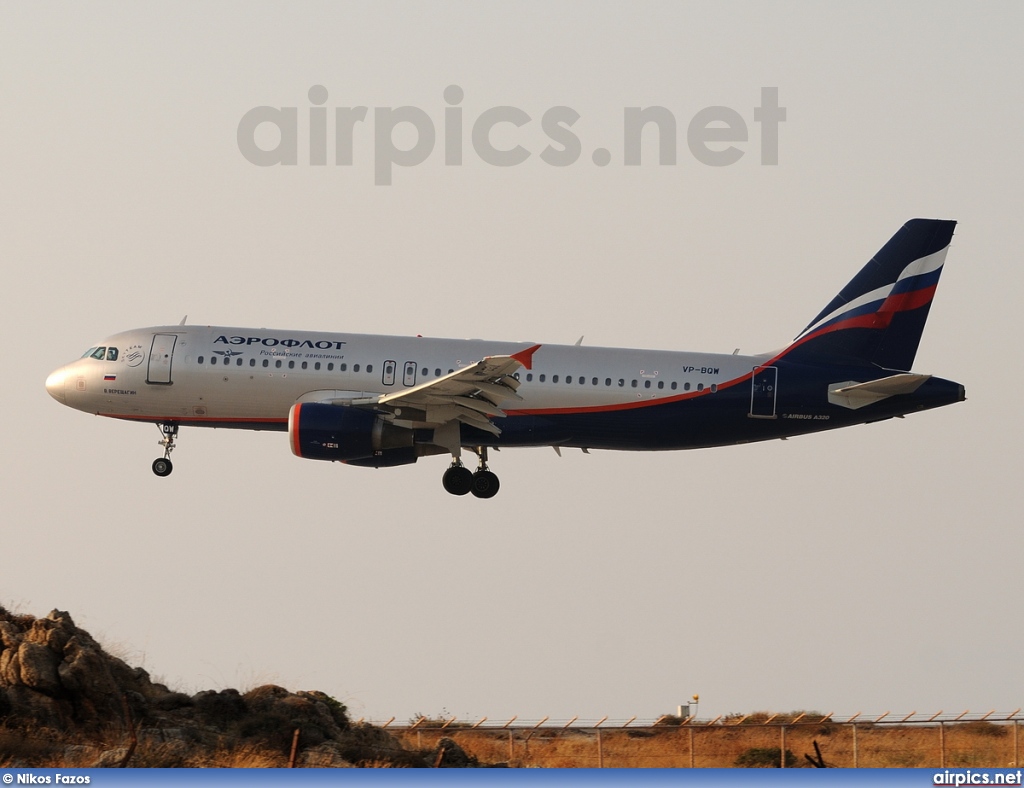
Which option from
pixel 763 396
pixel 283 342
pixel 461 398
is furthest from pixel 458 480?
pixel 763 396

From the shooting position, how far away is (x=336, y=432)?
45.1 m

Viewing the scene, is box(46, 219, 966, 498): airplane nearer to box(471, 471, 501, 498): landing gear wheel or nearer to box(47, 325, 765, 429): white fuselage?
box(47, 325, 765, 429): white fuselage

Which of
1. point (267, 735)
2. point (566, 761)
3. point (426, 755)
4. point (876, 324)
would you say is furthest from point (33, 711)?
point (876, 324)

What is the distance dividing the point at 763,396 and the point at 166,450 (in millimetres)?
17984

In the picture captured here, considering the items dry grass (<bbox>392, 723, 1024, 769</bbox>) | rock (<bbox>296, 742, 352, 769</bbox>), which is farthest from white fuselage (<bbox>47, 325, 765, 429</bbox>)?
rock (<bbox>296, 742, 352, 769</bbox>)

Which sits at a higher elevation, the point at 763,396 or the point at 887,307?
the point at 887,307

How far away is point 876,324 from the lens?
48.8m

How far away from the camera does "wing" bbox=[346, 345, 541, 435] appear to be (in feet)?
144

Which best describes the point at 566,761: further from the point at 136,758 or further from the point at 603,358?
the point at 603,358

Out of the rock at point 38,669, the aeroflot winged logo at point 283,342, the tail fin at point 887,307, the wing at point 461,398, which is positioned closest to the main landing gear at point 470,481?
the wing at point 461,398

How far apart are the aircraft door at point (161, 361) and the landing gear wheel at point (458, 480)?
8.65 metres

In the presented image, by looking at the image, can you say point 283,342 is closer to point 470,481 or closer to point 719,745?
point 470,481

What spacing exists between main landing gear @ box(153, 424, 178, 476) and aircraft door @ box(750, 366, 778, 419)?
17145mm

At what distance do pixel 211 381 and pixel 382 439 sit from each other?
5350mm
